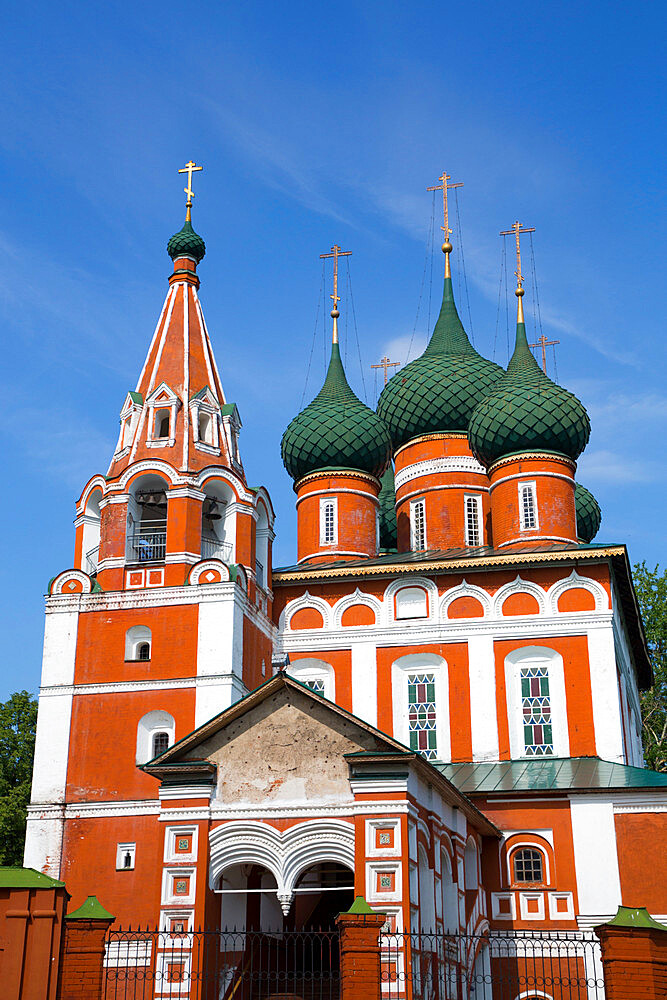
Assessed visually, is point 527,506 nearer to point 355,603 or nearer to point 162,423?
point 355,603

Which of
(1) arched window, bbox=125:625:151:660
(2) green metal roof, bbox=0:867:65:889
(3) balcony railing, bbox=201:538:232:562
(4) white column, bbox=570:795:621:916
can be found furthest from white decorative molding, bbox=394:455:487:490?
(2) green metal roof, bbox=0:867:65:889

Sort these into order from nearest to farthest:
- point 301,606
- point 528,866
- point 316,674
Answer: point 528,866 < point 316,674 < point 301,606

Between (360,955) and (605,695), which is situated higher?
(605,695)

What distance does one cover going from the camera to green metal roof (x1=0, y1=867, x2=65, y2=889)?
30.0 feet

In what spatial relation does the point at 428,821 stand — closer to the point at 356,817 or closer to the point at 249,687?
the point at 356,817

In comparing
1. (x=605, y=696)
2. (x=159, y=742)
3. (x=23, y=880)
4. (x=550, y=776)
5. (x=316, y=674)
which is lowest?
(x=23, y=880)

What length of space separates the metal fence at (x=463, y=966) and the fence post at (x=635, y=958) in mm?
247

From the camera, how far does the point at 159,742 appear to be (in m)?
18.3

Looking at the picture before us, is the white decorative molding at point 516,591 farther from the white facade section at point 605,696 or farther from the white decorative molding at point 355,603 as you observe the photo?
the white decorative molding at point 355,603

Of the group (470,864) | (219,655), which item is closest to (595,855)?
(470,864)

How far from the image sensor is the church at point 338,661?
1419 cm

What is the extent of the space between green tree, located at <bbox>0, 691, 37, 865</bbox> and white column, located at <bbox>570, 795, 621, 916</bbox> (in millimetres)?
11925

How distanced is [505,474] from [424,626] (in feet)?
12.4

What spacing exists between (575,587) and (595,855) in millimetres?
4716
